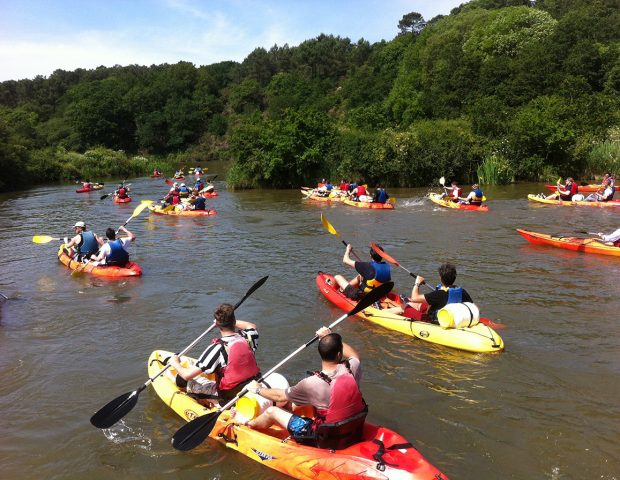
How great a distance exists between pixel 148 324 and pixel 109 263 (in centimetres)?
390

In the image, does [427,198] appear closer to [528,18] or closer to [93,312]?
[93,312]

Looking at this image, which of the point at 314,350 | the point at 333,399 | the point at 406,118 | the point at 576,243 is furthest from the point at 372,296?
the point at 406,118

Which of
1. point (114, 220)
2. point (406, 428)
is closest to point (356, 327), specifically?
point (406, 428)

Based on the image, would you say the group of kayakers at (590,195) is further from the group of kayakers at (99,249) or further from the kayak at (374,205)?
the group of kayakers at (99,249)

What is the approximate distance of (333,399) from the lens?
4.71 m

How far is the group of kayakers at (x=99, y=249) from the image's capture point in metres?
12.9

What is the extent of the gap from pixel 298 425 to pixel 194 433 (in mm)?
1125

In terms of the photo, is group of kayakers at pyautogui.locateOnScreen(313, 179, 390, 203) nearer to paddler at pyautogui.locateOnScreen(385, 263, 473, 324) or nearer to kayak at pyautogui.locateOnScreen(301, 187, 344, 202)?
kayak at pyautogui.locateOnScreen(301, 187, 344, 202)

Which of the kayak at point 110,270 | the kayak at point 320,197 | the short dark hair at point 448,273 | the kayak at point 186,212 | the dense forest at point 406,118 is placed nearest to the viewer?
the short dark hair at point 448,273

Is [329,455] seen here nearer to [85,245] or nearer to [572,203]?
[85,245]

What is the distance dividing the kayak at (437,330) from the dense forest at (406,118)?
21630mm

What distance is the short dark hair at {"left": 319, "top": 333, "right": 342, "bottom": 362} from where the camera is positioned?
473cm

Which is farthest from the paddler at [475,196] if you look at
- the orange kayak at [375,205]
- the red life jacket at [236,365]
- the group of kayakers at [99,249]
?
the red life jacket at [236,365]

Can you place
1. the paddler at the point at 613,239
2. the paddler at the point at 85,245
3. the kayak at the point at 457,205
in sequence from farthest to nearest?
the kayak at the point at 457,205 → the paddler at the point at 85,245 → the paddler at the point at 613,239
